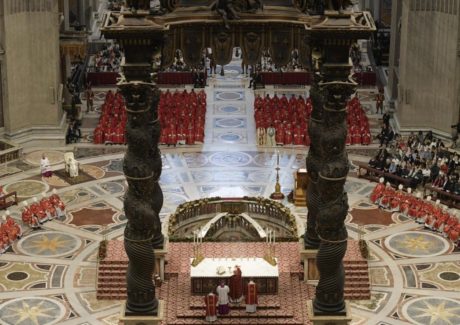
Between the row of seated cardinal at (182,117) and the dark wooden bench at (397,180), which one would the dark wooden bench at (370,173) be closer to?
the dark wooden bench at (397,180)

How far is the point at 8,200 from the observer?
3328 cm

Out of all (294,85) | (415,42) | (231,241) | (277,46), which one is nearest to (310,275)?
(231,241)

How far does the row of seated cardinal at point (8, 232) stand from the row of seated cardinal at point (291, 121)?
39.9ft

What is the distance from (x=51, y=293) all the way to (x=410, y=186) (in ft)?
44.0

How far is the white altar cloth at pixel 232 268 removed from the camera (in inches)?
973

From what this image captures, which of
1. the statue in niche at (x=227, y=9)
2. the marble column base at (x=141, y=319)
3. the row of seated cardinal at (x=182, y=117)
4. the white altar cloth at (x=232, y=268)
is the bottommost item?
the white altar cloth at (x=232, y=268)

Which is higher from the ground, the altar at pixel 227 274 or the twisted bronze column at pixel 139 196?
the twisted bronze column at pixel 139 196

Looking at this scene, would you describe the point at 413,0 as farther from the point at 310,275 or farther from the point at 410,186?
the point at 310,275

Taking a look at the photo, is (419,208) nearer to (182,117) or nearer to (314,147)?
(314,147)

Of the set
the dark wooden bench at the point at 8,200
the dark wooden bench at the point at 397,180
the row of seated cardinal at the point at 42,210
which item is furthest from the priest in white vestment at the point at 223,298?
the dark wooden bench at the point at 397,180

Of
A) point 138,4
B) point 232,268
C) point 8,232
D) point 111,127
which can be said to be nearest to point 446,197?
point 232,268

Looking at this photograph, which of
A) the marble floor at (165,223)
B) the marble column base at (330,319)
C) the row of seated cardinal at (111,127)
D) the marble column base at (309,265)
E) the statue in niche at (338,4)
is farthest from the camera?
the row of seated cardinal at (111,127)

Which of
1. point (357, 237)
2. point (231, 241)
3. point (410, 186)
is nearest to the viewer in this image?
point (231, 241)

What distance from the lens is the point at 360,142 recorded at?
39.8 meters
